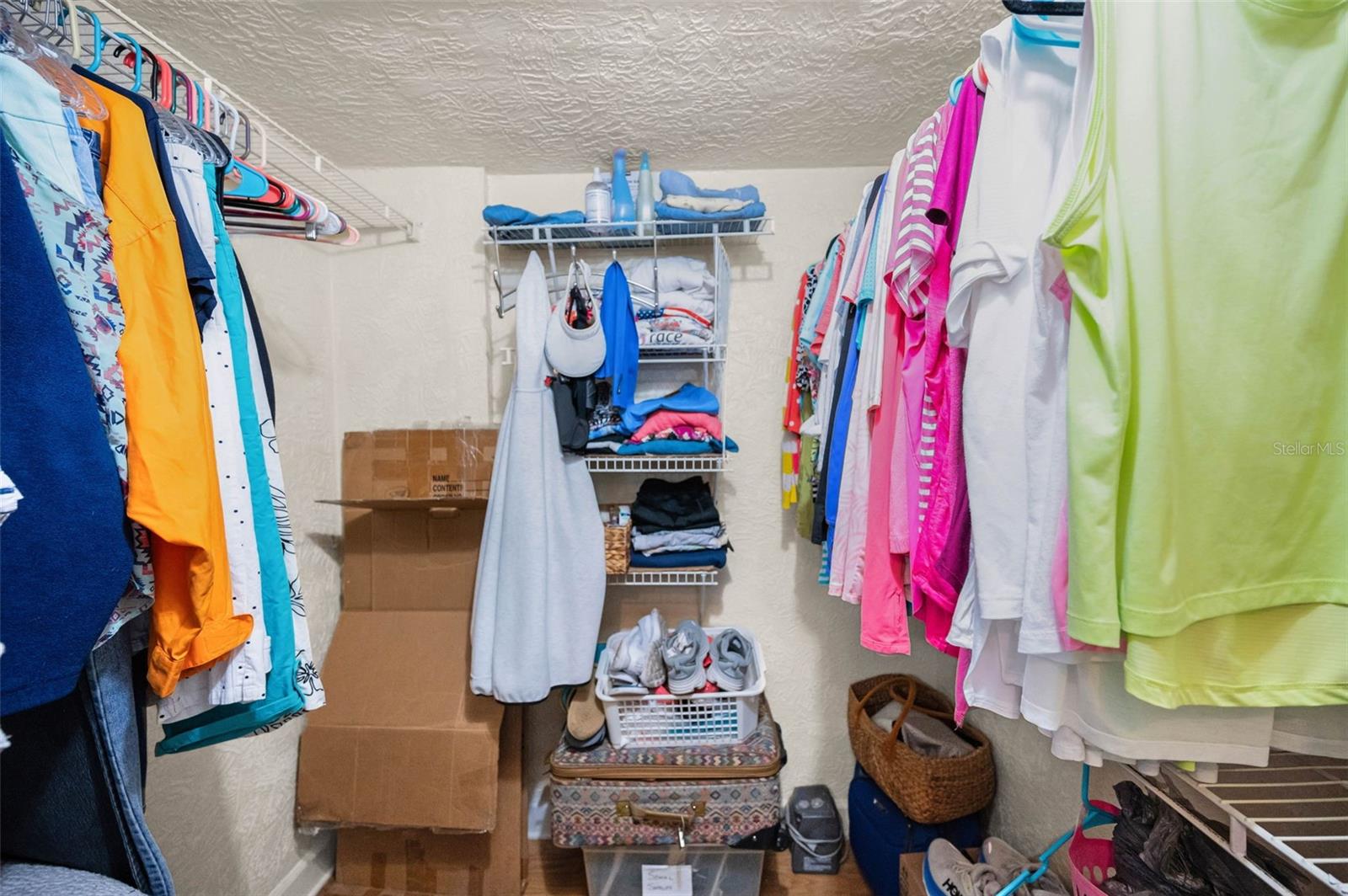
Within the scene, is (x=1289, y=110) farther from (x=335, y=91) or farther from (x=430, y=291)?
(x=430, y=291)

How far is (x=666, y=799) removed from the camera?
Result: 1.44 metres

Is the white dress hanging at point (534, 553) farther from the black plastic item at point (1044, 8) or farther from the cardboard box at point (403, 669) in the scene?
the black plastic item at point (1044, 8)

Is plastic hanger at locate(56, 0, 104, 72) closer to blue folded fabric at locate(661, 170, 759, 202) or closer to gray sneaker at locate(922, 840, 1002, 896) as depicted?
blue folded fabric at locate(661, 170, 759, 202)

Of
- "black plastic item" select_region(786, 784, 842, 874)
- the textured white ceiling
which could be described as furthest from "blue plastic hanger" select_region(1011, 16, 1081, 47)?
"black plastic item" select_region(786, 784, 842, 874)

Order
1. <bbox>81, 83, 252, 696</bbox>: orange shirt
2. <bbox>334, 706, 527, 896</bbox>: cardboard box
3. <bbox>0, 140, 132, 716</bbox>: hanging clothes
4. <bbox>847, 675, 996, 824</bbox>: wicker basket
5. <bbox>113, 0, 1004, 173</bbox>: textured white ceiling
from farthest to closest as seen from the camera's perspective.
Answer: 1. <bbox>334, 706, 527, 896</bbox>: cardboard box
2. <bbox>847, 675, 996, 824</bbox>: wicker basket
3. <bbox>113, 0, 1004, 173</bbox>: textured white ceiling
4. <bbox>81, 83, 252, 696</bbox>: orange shirt
5. <bbox>0, 140, 132, 716</bbox>: hanging clothes

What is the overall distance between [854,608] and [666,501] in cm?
74

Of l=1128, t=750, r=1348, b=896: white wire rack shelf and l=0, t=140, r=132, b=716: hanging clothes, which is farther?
l=1128, t=750, r=1348, b=896: white wire rack shelf

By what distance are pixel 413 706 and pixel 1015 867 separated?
4.94 ft

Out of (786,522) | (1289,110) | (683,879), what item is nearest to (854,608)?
(786,522)

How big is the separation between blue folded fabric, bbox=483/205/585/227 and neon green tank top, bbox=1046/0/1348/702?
124cm

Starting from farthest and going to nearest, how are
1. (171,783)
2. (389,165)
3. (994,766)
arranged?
(389,165) < (994,766) < (171,783)

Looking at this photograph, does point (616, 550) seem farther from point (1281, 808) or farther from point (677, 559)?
point (1281, 808)

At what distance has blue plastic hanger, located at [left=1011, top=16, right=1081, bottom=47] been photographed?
0.77 m

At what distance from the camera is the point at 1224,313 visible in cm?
62
